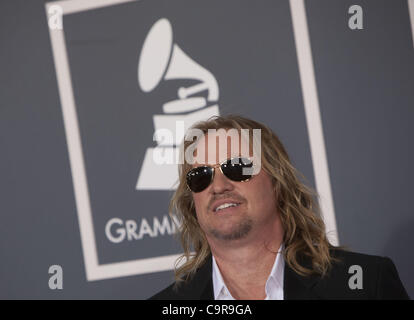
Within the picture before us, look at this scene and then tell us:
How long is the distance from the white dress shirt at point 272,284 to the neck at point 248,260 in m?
0.03

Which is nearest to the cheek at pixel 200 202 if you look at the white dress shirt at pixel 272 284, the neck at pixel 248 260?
the neck at pixel 248 260

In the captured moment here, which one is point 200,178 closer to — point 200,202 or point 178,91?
point 200,202

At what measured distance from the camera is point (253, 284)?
84.7 inches

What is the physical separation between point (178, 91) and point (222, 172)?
689 millimetres

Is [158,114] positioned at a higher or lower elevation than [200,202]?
higher

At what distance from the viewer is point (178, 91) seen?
2.68m

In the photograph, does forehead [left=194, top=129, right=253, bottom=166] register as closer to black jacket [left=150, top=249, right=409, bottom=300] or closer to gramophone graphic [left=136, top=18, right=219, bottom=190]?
gramophone graphic [left=136, top=18, right=219, bottom=190]

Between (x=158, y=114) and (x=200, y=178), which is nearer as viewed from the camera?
(x=200, y=178)

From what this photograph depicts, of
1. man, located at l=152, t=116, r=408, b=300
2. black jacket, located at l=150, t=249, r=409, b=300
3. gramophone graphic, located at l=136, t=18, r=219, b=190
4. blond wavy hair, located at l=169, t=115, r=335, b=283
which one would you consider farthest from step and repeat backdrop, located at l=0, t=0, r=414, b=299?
black jacket, located at l=150, t=249, r=409, b=300

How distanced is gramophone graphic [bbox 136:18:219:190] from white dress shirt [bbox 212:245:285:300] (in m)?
0.64

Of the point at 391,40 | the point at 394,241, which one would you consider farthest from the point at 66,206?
the point at 391,40

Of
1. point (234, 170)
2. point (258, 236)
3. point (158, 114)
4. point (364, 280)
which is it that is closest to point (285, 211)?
point (258, 236)

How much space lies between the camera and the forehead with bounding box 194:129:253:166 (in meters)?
2.20
